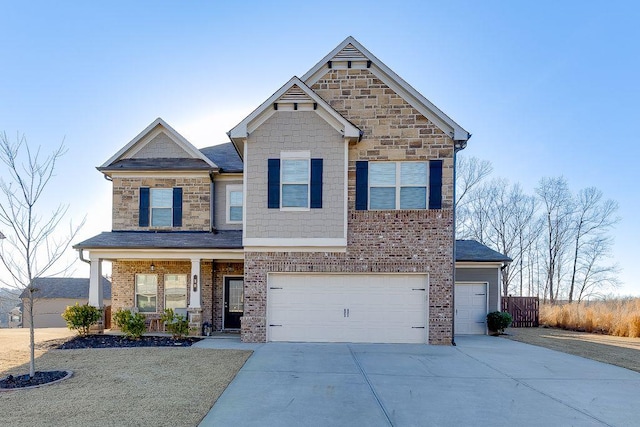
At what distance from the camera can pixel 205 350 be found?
1023cm

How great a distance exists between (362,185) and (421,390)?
624 centimetres

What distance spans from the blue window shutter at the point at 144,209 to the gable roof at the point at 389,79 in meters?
7.46

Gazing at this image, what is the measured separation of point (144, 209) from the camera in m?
14.6

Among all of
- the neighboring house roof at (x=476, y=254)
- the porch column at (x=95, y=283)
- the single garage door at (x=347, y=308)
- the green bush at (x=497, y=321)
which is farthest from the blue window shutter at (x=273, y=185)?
the green bush at (x=497, y=321)

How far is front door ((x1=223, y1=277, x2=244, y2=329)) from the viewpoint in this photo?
14305 millimetres

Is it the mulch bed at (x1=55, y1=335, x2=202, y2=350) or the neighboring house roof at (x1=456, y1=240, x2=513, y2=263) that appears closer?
the mulch bed at (x1=55, y1=335, x2=202, y2=350)

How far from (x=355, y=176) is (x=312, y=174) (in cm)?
135

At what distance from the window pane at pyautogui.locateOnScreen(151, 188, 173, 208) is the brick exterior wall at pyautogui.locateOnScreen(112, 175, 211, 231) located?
155 mm

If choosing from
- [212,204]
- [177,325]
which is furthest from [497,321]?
[212,204]

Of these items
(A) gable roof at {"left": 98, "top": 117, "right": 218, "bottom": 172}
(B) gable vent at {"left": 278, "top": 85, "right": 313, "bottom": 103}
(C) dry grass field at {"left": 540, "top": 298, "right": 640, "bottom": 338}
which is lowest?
(C) dry grass field at {"left": 540, "top": 298, "right": 640, "bottom": 338}

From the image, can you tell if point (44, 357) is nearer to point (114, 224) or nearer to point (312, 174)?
point (114, 224)

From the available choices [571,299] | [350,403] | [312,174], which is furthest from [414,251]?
[571,299]

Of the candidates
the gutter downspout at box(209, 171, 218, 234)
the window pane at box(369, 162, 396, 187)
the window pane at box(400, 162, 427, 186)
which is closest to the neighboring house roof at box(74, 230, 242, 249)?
the gutter downspout at box(209, 171, 218, 234)

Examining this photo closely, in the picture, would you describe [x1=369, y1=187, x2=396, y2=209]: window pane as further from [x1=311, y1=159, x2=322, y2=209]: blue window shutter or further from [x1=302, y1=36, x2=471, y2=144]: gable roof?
[x1=302, y1=36, x2=471, y2=144]: gable roof
